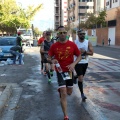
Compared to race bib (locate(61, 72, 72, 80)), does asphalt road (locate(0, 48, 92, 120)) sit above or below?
below

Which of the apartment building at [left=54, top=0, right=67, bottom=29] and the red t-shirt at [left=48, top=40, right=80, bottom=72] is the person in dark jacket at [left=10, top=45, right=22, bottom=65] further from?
the apartment building at [left=54, top=0, right=67, bottom=29]

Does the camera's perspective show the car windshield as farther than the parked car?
Yes

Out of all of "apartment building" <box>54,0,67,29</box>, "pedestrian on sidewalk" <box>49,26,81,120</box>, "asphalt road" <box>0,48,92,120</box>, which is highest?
"apartment building" <box>54,0,67,29</box>

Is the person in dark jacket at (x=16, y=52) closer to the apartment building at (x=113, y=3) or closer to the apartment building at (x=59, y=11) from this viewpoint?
the apartment building at (x=113, y=3)

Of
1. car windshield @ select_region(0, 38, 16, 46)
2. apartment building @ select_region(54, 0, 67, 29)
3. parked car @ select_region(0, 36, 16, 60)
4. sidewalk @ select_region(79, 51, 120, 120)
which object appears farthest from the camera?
apartment building @ select_region(54, 0, 67, 29)

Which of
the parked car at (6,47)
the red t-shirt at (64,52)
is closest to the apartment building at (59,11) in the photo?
the parked car at (6,47)

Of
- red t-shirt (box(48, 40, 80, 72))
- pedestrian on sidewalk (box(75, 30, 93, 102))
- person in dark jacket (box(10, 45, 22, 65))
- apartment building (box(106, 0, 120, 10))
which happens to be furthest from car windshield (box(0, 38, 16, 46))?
apartment building (box(106, 0, 120, 10))

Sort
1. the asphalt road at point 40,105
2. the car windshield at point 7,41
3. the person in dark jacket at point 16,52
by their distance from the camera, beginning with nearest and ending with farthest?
1. the asphalt road at point 40,105
2. the person in dark jacket at point 16,52
3. the car windshield at point 7,41

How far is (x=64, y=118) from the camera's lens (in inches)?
206

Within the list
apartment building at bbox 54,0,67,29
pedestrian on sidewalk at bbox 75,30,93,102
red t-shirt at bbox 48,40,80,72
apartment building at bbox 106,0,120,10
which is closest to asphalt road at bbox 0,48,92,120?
pedestrian on sidewalk at bbox 75,30,93,102

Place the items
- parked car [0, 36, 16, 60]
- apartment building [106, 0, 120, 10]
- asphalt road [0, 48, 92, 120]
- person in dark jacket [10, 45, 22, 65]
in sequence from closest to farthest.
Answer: asphalt road [0, 48, 92, 120] < person in dark jacket [10, 45, 22, 65] < parked car [0, 36, 16, 60] < apartment building [106, 0, 120, 10]

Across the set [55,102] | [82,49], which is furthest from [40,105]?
[82,49]

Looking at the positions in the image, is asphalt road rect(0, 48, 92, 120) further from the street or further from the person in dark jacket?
the person in dark jacket

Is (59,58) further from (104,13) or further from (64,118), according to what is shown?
(104,13)
